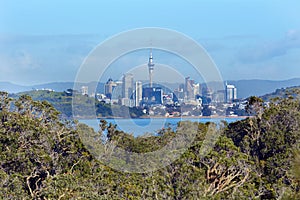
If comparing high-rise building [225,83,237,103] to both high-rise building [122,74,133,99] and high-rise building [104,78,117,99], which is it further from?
high-rise building [104,78,117,99]

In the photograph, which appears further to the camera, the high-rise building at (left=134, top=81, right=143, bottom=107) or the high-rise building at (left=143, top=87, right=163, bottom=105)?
the high-rise building at (left=143, top=87, right=163, bottom=105)

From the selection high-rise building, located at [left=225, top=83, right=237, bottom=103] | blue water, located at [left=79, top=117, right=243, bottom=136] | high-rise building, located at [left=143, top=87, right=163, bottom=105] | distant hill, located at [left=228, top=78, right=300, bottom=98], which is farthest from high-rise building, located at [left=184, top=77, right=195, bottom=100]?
distant hill, located at [left=228, top=78, right=300, bottom=98]

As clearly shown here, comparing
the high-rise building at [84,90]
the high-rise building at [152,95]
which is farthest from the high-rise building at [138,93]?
the high-rise building at [84,90]

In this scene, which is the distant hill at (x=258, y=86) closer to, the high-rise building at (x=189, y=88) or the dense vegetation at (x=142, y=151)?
the dense vegetation at (x=142, y=151)

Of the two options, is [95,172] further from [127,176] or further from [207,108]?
[207,108]

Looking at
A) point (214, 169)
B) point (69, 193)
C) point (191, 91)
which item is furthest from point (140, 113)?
point (69, 193)

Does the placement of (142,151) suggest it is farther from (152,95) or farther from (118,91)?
(118,91)
